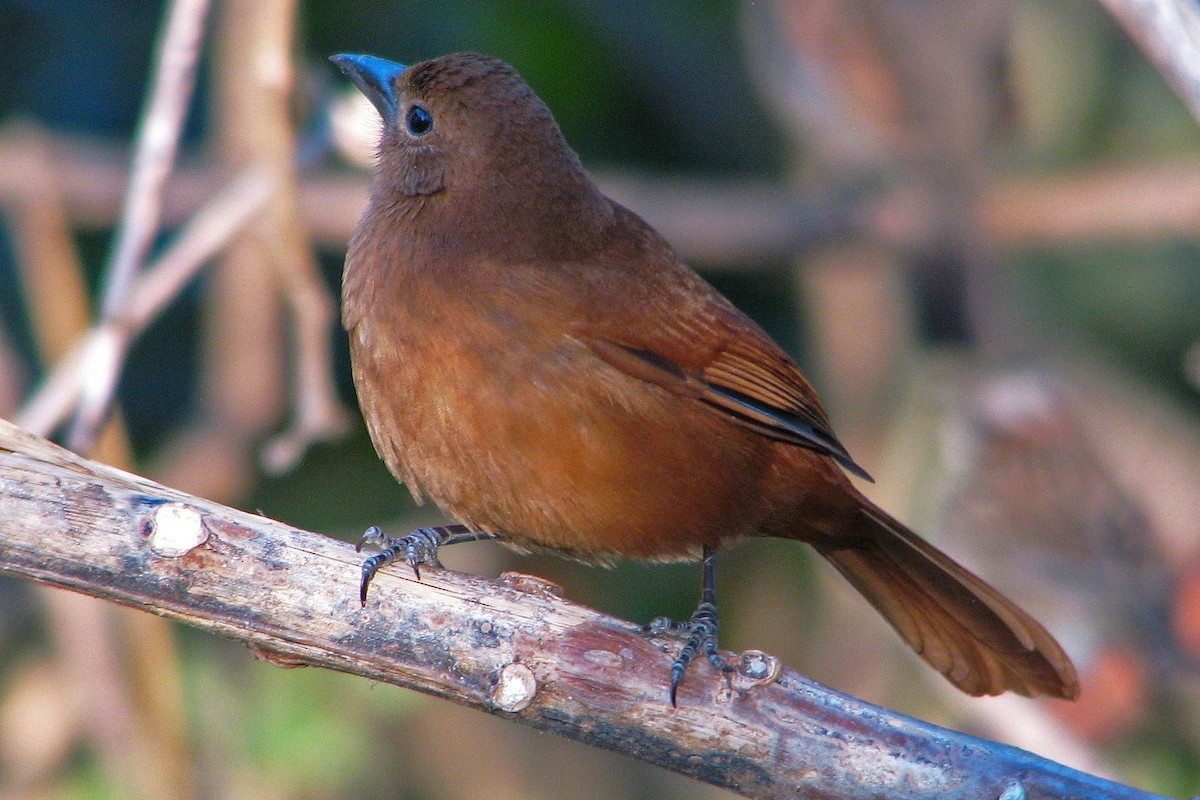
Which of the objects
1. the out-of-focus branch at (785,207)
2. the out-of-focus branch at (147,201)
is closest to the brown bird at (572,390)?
the out-of-focus branch at (147,201)

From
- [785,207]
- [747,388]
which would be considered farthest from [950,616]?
[785,207]

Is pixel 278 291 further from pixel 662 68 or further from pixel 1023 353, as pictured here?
pixel 1023 353

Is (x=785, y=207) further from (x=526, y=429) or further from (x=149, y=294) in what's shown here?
(x=526, y=429)

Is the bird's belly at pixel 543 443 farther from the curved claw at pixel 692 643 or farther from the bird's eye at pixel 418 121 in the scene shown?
the bird's eye at pixel 418 121

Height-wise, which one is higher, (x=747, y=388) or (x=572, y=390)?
(x=747, y=388)

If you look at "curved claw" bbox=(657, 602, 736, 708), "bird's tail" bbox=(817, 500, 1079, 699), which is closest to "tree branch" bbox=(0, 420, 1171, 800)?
"curved claw" bbox=(657, 602, 736, 708)

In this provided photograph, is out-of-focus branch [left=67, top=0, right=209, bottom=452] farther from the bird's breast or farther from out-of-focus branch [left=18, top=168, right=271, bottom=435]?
the bird's breast

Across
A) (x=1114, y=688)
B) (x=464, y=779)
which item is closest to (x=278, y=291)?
(x=464, y=779)
